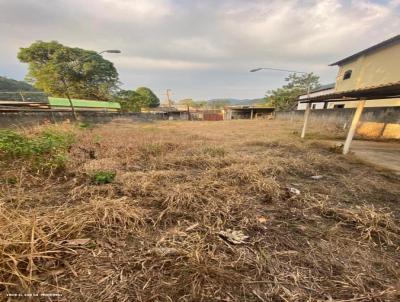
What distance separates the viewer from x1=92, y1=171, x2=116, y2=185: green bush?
3348 millimetres

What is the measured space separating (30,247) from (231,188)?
2685 millimetres

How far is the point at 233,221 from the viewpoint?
2389mm

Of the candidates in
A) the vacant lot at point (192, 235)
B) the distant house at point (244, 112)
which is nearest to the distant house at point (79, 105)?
the vacant lot at point (192, 235)

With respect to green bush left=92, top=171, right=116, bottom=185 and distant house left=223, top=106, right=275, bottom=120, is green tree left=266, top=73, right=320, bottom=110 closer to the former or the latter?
distant house left=223, top=106, right=275, bottom=120

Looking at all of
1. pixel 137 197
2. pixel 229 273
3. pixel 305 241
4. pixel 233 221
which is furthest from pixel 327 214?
pixel 137 197

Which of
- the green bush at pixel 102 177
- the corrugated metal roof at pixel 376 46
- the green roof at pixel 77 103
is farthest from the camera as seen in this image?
the green roof at pixel 77 103

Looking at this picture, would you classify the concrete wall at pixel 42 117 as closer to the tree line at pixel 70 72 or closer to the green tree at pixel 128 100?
the tree line at pixel 70 72

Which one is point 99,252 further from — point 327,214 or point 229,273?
point 327,214

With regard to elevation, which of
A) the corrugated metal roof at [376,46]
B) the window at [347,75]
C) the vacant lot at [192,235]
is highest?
the corrugated metal roof at [376,46]

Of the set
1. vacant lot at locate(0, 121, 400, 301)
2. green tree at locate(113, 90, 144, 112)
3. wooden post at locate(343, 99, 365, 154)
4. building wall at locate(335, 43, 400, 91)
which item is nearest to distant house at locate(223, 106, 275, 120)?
building wall at locate(335, 43, 400, 91)

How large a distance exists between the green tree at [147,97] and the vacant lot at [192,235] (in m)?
33.4

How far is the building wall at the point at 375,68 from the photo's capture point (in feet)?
40.9

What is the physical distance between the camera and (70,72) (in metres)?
23.5

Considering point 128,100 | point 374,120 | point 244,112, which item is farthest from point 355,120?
point 128,100
